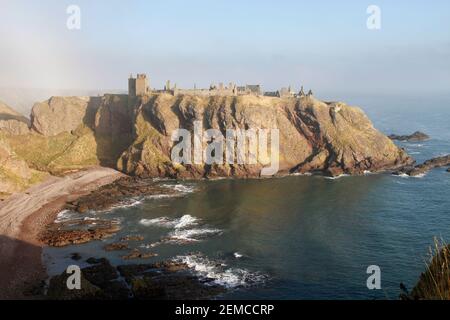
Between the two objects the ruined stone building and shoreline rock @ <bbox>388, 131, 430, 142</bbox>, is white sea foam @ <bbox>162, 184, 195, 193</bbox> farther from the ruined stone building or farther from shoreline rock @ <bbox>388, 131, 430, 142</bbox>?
shoreline rock @ <bbox>388, 131, 430, 142</bbox>

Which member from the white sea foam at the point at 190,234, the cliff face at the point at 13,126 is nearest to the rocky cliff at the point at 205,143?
the cliff face at the point at 13,126

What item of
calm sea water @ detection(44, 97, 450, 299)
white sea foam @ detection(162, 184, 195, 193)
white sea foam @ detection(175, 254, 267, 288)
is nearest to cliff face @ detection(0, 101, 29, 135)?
calm sea water @ detection(44, 97, 450, 299)

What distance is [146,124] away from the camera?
116 meters

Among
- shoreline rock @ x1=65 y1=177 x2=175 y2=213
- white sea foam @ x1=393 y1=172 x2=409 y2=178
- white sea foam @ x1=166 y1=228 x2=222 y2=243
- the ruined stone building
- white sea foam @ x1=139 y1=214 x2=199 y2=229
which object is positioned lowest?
white sea foam @ x1=166 y1=228 x2=222 y2=243

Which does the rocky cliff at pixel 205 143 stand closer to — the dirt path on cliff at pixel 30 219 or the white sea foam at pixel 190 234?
the dirt path on cliff at pixel 30 219

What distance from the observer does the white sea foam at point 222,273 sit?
167 ft

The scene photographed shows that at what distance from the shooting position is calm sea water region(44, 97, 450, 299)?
51250mm

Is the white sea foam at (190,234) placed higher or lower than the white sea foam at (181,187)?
lower

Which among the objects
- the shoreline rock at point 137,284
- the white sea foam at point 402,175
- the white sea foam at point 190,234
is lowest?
the shoreline rock at point 137,284

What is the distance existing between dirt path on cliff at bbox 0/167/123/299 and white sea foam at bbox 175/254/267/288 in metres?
17.7

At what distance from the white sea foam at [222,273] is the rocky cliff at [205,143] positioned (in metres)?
48.9
